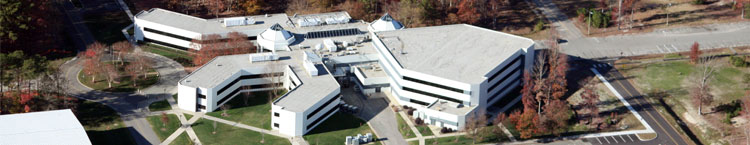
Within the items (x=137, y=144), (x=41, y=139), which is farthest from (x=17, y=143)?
(x=137, y=144)

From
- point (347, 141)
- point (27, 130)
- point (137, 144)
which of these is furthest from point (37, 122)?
point (347, 141)

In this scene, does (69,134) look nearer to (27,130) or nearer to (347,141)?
(27,130)

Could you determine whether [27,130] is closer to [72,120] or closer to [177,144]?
[72,120]

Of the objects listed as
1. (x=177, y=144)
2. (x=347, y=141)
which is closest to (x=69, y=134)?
(x=177, y=144)

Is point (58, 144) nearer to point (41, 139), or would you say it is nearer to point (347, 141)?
point (41, 139)
